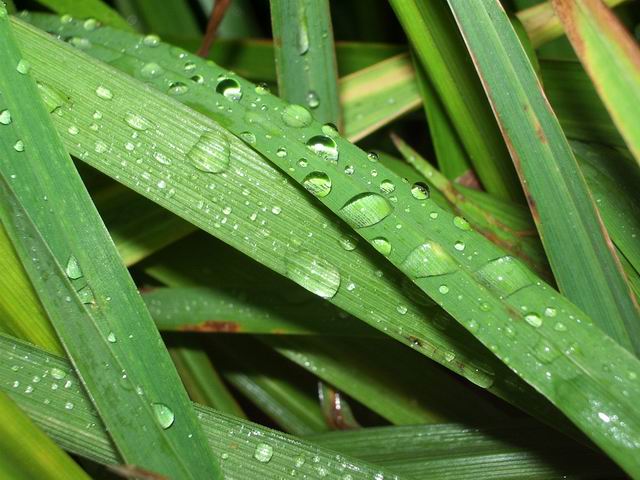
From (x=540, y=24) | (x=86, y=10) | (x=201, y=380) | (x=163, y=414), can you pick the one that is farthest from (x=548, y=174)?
(x=86, y=10)

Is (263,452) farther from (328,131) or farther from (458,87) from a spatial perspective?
(458,87)

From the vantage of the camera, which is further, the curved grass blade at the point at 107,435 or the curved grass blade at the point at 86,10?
the curved grass blade at the point at 86,10

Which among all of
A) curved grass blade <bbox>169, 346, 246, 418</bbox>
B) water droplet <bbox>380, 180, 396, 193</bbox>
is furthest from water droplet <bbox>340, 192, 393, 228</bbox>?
curved grass blade <bbox>169, 346, 246, 418</bbox>

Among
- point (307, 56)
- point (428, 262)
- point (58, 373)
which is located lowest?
point (58, 373)

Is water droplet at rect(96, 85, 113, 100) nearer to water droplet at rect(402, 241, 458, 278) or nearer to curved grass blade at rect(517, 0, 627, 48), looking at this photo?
Result: water droplet at rect(402, 241, 458, 278)

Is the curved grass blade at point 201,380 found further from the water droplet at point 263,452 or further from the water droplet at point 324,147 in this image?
the water droplet at point 324,147

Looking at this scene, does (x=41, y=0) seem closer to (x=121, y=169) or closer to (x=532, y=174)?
(x=121, y=169)

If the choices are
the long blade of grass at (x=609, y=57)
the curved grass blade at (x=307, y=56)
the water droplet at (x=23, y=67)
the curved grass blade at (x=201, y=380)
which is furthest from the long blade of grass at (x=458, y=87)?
the curved grass blade at (x=201, y=380)
